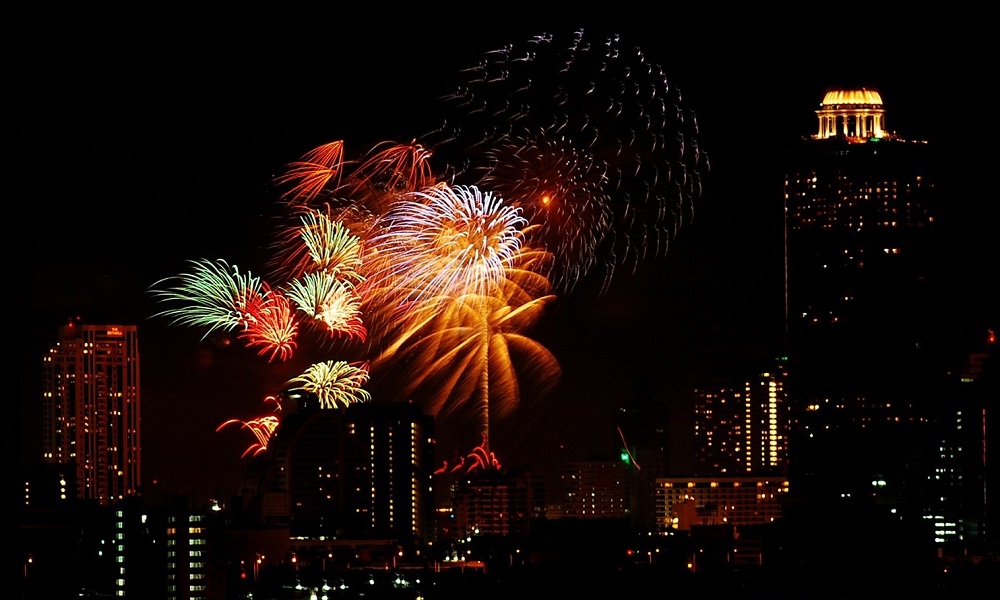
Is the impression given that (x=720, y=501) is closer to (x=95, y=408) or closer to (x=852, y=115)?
(x=852, y=115)

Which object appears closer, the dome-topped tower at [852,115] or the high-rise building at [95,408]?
the dome-topped tower at [852,115]

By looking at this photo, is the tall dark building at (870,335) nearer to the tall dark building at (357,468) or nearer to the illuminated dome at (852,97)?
the illuminated dome at (852,97)

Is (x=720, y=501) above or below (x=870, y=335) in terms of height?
→ below

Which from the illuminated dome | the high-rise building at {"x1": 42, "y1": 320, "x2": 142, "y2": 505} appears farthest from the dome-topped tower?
the high-rise building at {"x1": 42, "y1": 320, "x2": 142, "y2": 505}

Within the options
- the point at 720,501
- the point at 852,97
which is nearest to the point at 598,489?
the point at 720,501

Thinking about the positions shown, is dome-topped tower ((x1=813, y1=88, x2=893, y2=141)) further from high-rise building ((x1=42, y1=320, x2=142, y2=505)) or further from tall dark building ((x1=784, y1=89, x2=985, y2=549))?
high-rise building ((x1=42, y1=320, x2=142, y2=505))

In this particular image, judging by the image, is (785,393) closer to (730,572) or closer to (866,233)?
(866,233)

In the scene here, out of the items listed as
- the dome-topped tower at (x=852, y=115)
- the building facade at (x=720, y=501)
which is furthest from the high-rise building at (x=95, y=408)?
the dome-topped tower at (x=852, y=115)
